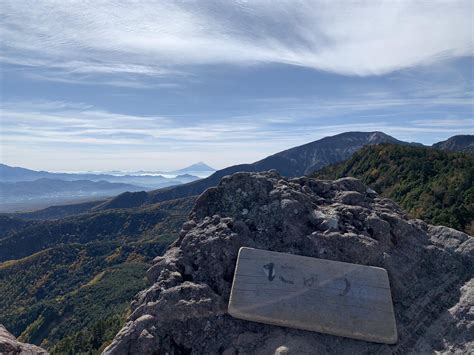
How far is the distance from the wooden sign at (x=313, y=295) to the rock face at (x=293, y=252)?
0.39 m

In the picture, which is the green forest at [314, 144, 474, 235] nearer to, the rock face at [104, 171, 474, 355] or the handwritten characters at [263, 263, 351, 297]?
the rock face at [104, 171, 474, 355]

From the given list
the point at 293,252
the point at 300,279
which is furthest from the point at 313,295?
the point at 293,252

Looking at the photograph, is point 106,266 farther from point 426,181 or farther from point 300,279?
point 300,279

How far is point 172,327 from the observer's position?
11.3m

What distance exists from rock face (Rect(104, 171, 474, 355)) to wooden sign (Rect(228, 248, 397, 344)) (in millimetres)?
389

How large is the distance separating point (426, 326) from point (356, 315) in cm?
229

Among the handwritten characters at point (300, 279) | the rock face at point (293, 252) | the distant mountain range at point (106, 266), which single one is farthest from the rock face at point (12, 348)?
the handwritten characters at point (300, 279)

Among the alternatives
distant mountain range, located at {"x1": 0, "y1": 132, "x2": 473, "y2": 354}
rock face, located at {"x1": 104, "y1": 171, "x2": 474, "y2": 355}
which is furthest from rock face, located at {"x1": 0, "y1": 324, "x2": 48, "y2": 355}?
distant mountain range, located at {"x1": 0, "y1": 132, "x2": 473, "y2": 354}

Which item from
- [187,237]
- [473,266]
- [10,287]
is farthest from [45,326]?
[473,266]

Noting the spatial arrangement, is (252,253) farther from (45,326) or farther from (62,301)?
(62,301)

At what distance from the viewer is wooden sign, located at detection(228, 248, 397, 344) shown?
1130 cm

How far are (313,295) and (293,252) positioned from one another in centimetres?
195

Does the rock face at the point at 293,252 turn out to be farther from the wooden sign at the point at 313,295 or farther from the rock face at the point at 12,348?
the rock face at the point at 12,348

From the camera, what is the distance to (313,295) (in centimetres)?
1193
